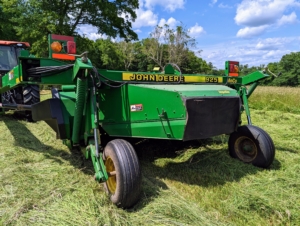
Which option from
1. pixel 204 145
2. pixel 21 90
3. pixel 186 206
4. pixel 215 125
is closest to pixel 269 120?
pixel 204 145

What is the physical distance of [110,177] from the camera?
9.85 feet

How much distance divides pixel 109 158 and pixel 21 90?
16.8ft

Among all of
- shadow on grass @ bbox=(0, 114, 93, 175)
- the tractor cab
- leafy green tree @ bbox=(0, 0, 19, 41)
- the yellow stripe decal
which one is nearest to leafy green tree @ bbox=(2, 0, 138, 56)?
leafy green tree @ bbox=(0, 0, 19, 41)

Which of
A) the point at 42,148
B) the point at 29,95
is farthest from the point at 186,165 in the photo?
the point at 29,95

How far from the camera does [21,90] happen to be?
7180 mm

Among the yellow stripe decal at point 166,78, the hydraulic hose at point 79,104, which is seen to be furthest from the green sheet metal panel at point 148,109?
the hydraulic hose at point 79,104

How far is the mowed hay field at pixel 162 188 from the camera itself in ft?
8.37

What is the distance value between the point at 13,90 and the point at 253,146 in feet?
18.9

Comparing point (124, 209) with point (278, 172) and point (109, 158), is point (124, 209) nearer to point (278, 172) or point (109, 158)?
point (109, 158)

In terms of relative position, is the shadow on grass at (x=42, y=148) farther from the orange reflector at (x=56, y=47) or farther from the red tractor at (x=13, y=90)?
the orange reflector at (x=56, y=47)

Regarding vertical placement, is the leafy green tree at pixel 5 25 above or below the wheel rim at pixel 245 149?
above

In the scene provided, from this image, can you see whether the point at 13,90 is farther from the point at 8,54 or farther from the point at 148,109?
the point at 148,109

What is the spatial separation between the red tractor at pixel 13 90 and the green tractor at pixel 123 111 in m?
2.92

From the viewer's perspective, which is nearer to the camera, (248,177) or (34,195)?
(34,195)
